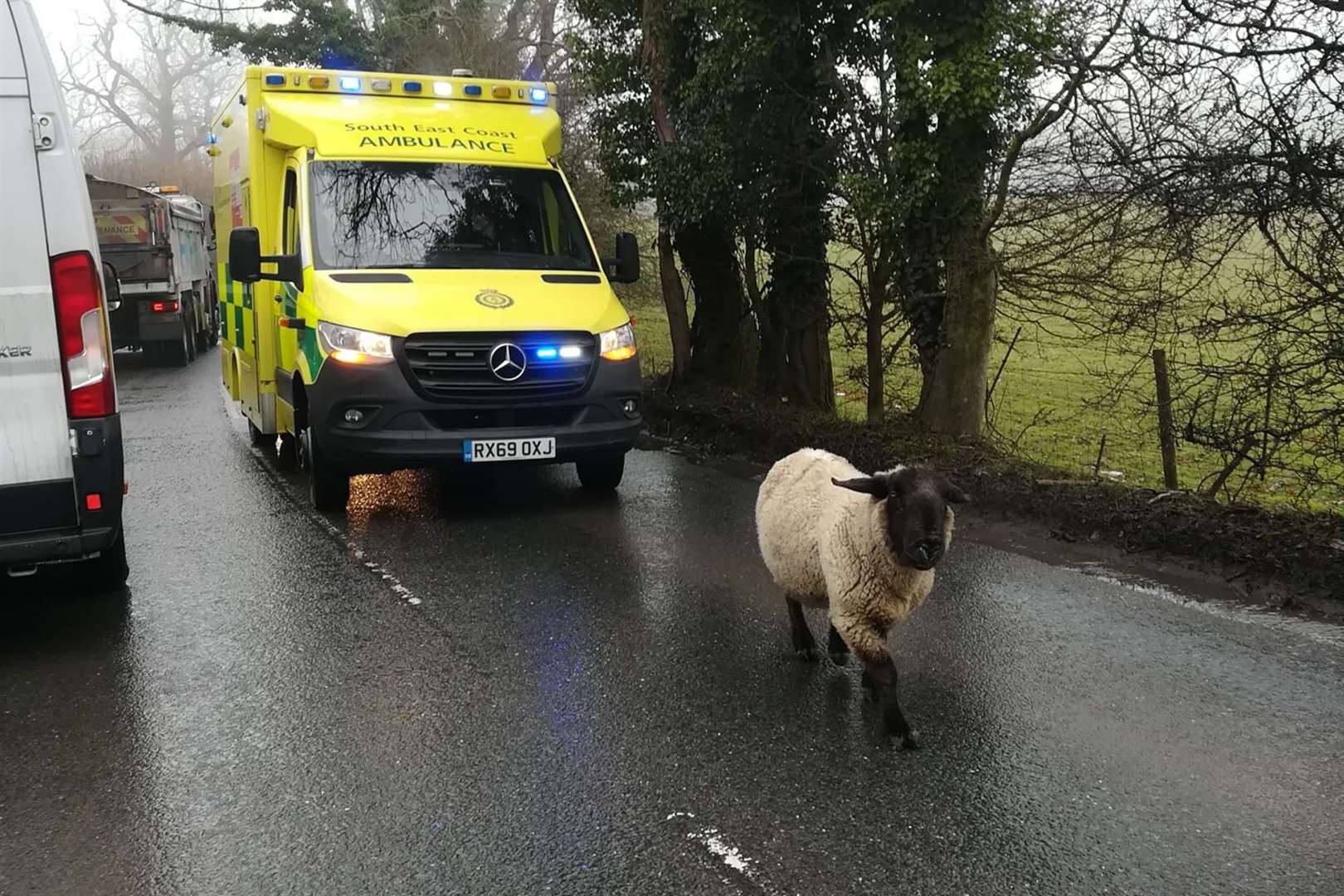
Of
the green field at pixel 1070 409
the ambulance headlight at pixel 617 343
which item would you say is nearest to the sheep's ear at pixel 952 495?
the green field at pixel 1070 409

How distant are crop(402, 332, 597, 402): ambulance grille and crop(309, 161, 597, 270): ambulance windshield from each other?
102cm

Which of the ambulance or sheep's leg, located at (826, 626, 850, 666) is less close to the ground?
the ambulance

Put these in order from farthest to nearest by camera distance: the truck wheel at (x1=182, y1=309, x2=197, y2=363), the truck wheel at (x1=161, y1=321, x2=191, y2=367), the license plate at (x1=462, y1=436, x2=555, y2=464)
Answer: the truck wheel at (x1=182, y1=309, x2=197, y2=363)
the truck wheel at (x1=161, y1=321, x2=191, y2=367)
the license plate at (x1=462, y1=436, x2=555, y2=464)

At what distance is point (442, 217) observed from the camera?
9.53 meters

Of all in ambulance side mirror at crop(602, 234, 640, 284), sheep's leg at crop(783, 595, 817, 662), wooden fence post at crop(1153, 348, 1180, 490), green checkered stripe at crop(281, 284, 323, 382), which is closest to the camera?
sheep's leg at crop(783, 595, 817, 662)

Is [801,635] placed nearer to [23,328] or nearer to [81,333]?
[81,333]

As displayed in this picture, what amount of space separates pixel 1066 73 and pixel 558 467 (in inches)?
214

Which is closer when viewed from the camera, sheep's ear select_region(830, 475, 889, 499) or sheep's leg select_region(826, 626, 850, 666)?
sheep's ear select_region(830, 475, 889, 499)

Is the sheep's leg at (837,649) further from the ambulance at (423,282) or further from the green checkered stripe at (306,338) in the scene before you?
the green checkered stripe at (306,338)

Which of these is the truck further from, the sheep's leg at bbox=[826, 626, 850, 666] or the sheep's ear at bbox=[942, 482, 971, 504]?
the sheep's ear at bbox=[942, 482, 971, 504]

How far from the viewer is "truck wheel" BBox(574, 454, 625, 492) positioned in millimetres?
Result: 9641

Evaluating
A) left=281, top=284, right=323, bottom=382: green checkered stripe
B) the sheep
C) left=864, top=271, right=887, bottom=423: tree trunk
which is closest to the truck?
left=281, top=284, right=323, bottom=382: green checkered stripe

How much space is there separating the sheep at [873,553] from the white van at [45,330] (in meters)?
3.36

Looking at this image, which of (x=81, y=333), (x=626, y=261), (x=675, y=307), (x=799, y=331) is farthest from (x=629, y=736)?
(x=675, y=307)
